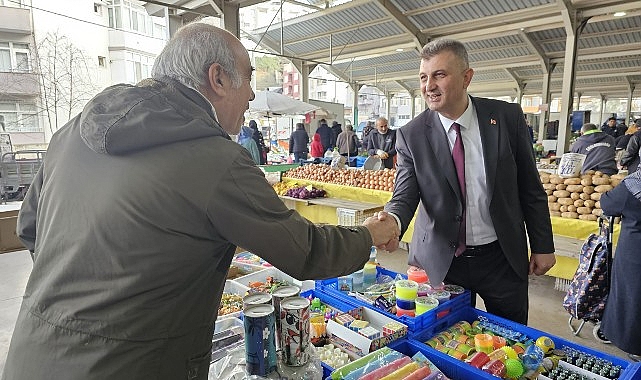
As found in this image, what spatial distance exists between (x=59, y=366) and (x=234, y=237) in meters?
0.48

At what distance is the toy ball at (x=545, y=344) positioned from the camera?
1458mm

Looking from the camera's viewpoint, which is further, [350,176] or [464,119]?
[350,176]

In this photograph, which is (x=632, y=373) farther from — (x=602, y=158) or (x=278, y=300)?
(x=602, y=158)

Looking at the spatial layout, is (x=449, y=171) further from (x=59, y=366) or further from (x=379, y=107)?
(x=379, y=107)

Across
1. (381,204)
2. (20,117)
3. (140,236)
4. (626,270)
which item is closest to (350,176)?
(381,204)

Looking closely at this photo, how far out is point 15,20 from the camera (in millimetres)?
5480

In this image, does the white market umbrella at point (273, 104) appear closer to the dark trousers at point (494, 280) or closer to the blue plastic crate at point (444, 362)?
the dark trousers at point (494, 280)

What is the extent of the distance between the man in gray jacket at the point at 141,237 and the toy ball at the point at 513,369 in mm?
850

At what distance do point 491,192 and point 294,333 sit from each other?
1.08 m

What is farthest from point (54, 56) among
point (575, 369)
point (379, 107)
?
point (379, 107)

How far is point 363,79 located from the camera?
1689 cm

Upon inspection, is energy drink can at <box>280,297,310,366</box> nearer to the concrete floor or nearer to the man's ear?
the man's ear

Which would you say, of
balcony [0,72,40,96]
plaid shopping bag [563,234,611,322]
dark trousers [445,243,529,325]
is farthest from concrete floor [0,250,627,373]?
balcony [0,72,40,96]

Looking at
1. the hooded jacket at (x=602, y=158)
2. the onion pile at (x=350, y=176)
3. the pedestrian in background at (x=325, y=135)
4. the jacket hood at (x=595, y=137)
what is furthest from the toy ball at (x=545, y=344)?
the pedestrian in background at (x=325, y=135)
